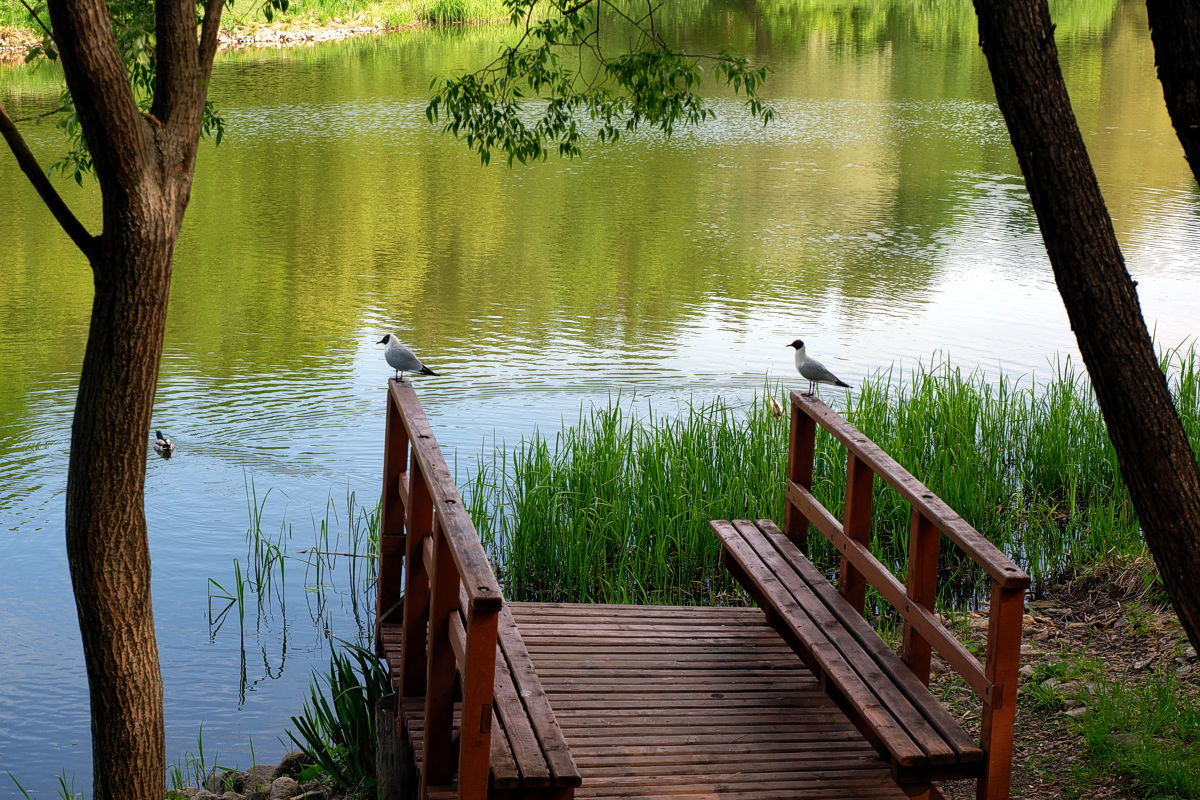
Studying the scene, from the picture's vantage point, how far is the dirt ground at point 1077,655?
4.49 meters

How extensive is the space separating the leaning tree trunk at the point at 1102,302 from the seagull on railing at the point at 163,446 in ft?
23.8

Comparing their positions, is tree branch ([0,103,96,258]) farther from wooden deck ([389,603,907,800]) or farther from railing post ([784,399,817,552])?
railing post ([784,399,817,552])

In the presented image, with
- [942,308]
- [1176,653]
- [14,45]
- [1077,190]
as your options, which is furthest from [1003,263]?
[14,45]

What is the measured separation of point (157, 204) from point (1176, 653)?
14.5 ft

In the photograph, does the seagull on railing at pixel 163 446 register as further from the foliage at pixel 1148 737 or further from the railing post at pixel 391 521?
the foliage at pixel 1148 737

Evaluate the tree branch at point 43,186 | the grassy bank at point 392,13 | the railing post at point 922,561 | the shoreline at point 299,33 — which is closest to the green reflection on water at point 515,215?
the shoreline at point 299,33

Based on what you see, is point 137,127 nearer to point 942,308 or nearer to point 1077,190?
point 1077,190

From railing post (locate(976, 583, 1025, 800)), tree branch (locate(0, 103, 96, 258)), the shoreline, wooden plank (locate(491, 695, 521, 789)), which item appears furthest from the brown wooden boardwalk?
the shoreline

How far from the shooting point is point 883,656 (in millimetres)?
4199

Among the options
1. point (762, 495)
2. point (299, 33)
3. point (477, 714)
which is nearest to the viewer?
point (477, 714)

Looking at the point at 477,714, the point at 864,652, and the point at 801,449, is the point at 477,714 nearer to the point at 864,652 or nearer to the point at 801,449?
the point at 864,652

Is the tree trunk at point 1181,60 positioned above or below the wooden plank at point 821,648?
above

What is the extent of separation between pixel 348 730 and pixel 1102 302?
3534mm

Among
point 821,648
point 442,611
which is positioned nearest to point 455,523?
point 442,611
